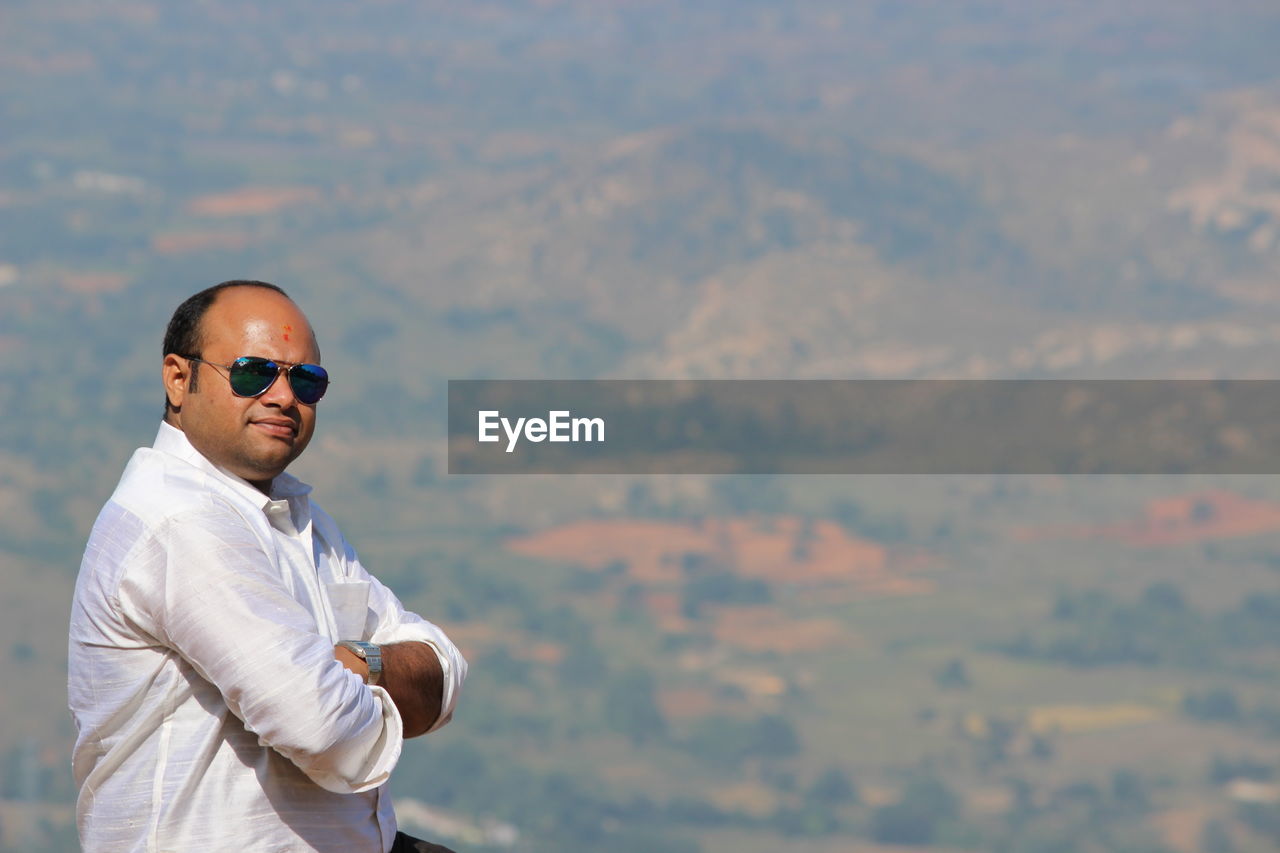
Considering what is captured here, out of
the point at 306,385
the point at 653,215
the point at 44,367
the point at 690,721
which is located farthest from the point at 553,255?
the point at 306,385

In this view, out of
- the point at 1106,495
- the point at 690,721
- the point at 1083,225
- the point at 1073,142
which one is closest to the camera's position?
the point at 690,721

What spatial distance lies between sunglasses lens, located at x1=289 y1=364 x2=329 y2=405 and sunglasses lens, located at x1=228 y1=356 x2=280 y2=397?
0.09ft

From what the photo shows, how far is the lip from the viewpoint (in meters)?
2.29

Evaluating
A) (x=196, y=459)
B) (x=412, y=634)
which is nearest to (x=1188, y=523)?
(x=412, y=634)

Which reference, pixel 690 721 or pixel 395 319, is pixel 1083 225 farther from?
pixel 690 721

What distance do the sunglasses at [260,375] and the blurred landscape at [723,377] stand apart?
81136 mm

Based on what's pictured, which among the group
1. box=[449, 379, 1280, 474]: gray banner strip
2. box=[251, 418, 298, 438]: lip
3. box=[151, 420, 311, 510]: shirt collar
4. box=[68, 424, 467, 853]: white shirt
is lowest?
box=[68, 424, 467, 853]: white shirt

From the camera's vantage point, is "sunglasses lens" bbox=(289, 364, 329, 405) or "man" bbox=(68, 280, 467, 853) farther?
"sunglasses lens" bbox=(289, 364, 329, 405)

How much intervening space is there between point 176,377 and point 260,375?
112 millimetres

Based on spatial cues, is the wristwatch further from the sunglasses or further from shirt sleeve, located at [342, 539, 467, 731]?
the sunglasses

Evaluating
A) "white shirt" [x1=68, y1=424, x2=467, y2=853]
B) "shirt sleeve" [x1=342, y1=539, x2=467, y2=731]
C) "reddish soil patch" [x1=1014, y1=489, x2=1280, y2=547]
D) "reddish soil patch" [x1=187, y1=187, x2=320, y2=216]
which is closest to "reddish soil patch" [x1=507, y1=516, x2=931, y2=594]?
"reddish soil patch" [x1=1014, y1=489, x2=1280, y2=547]

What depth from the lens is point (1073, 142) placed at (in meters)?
177

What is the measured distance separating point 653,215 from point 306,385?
154m

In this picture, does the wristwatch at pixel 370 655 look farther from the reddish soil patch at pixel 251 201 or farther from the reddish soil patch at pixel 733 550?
the reddish soil patch at pixel 251 201
